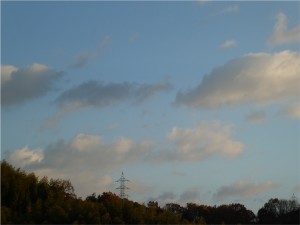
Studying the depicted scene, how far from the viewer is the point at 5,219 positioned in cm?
3397

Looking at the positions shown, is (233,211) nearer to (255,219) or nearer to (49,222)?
(255,219)

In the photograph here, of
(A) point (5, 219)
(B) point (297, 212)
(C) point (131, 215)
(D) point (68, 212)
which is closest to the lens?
(A) point (5, 219)

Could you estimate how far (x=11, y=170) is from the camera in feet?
141

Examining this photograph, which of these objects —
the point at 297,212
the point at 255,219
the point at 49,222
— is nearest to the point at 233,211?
the point at 255,219

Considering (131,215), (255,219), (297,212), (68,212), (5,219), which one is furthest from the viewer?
Answer: (255,219)

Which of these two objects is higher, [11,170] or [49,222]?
[11,170]

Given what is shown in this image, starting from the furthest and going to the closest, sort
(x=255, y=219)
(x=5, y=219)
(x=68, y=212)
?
(x=255, y=219) < (x=68, y=212) < (x=5, y=219)

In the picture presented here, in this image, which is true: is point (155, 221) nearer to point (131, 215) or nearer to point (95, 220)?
point (131, 215)

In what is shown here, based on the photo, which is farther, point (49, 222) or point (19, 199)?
point (19, 199)

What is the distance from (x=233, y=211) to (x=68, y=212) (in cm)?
6202

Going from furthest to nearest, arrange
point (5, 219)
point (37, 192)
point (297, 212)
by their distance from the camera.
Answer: point (297, 212), point (37, 192), point (5, 219)

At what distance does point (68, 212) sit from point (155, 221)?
566cm

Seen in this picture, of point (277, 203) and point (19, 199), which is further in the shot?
point (277, 203)

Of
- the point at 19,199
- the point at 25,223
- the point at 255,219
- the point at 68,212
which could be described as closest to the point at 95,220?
the point at 68,212
